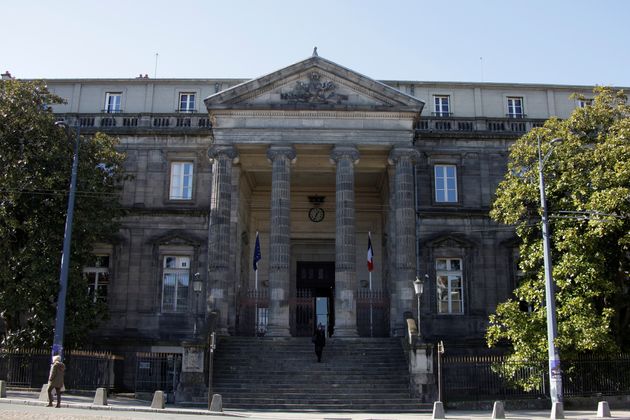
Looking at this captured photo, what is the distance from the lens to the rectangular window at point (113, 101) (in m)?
37.0

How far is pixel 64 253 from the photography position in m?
24.1

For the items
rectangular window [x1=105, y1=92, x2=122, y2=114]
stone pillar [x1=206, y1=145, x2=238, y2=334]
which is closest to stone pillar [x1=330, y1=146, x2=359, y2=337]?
stone pillar [x1=206, y1=145, x2=238, y2=334]

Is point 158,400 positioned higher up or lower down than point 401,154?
lower down

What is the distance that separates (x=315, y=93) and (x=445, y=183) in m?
8.40

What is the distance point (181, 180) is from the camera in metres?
33.9

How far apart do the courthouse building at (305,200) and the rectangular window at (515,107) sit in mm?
55

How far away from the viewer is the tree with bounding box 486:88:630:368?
23.6 m

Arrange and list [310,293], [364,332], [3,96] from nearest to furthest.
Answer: [3,96] < [364,332] < [310,293]

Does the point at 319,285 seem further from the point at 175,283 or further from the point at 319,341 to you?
the point at 319,341

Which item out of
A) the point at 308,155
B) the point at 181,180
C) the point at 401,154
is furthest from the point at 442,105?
the point at 181,180

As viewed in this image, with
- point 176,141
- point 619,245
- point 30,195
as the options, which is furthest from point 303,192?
point 619,245

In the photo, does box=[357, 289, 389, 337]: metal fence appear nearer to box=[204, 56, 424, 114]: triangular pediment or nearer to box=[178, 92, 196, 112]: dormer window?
box=[204, 56, 424, 114]: triangular pediment

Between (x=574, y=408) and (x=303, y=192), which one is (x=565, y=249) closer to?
(x=574, y=408)

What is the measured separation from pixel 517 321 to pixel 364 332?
788 centimetres
